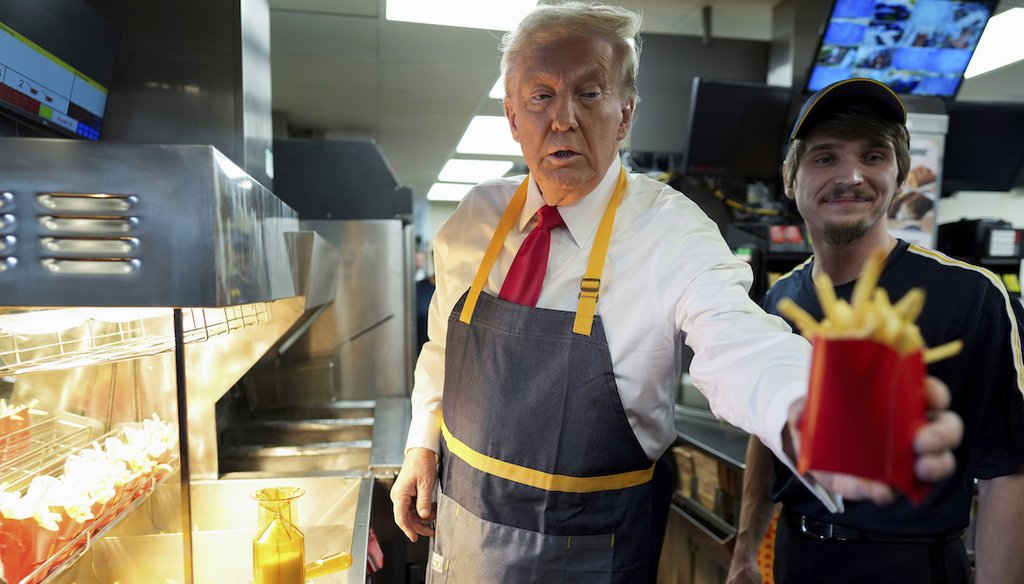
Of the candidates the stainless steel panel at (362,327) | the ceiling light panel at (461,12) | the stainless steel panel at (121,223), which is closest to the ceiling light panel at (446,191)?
the ceiling light panel at (461,12)

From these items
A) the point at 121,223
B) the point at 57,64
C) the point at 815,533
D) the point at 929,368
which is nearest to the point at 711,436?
the point at 815,533

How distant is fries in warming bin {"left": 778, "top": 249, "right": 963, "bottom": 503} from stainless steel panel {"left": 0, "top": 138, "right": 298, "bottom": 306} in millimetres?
724

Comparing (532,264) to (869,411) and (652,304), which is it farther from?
(869,411)

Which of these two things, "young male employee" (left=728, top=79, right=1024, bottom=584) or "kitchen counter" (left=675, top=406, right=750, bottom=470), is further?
"kitchen counter" (left=675, top=406, right=750, bottom=470)

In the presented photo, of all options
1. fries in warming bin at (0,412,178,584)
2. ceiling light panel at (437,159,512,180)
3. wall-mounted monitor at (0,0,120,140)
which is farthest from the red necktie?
ceiling light panel at (437,159,512,180)

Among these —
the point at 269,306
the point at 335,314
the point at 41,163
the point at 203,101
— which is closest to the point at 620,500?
the point at 41,163

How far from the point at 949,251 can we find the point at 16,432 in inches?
177

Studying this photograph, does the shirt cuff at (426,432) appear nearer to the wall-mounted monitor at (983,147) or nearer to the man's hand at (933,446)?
the man's hand at (933,446)

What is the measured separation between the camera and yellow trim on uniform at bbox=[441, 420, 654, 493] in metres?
1.15

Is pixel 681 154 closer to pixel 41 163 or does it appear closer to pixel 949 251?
pixel 949 251

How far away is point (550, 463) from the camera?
1160mm

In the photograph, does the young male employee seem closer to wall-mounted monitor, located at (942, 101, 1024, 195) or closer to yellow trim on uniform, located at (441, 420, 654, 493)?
yellow trim on uniform, located at (441, 420, 654, 493)

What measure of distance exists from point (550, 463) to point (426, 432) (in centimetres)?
37

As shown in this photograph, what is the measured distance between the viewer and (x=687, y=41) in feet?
12.3
